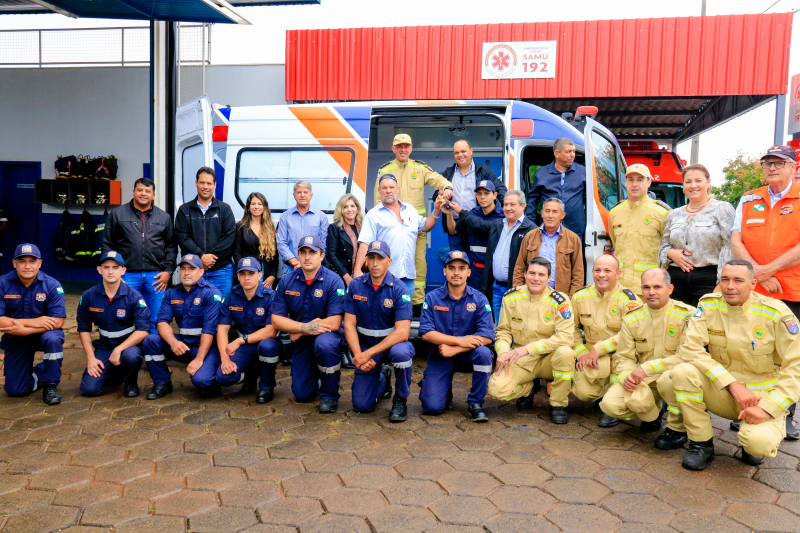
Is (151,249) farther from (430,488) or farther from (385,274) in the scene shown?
(430,488)

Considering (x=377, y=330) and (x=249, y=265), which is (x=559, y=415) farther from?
(x=249, y=265)

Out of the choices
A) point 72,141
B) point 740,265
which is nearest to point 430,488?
point 740,265

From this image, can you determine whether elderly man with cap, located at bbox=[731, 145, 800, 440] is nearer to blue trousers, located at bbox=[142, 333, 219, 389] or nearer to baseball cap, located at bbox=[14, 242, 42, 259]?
blue trousers, located at bbox=[142, 333, 219, 389]

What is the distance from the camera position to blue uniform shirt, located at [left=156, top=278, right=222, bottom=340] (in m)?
5.09

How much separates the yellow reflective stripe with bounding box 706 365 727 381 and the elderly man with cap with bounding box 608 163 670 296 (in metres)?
1.37

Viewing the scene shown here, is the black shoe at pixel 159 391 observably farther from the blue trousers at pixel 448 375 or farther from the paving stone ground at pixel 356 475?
the blue trousers at pixel 448 375

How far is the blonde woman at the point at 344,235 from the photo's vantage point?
5.72m

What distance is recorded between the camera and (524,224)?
525cm

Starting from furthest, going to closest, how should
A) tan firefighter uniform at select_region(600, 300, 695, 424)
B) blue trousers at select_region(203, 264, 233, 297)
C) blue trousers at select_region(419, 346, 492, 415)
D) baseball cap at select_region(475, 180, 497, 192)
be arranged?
blue trousers at select_region(203, 264, 233, 297) → baseball cap at select_region(475, 180, 497, 192) → blue trousers at select_region(419, 346, 492, 415) → tan firefighter uniform at select_region(600, 300, 695, 424)

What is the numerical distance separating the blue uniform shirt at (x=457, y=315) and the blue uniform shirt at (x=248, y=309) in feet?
4.36

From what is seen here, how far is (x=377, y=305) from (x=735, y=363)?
240 centimetres

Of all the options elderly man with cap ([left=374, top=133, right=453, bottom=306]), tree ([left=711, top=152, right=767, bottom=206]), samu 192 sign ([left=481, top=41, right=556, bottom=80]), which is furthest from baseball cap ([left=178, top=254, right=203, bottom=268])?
tree ([left=711, top=152, right=767, bottom=206])

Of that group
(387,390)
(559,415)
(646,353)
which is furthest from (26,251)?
(646,353)

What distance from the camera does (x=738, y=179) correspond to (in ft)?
57.6
